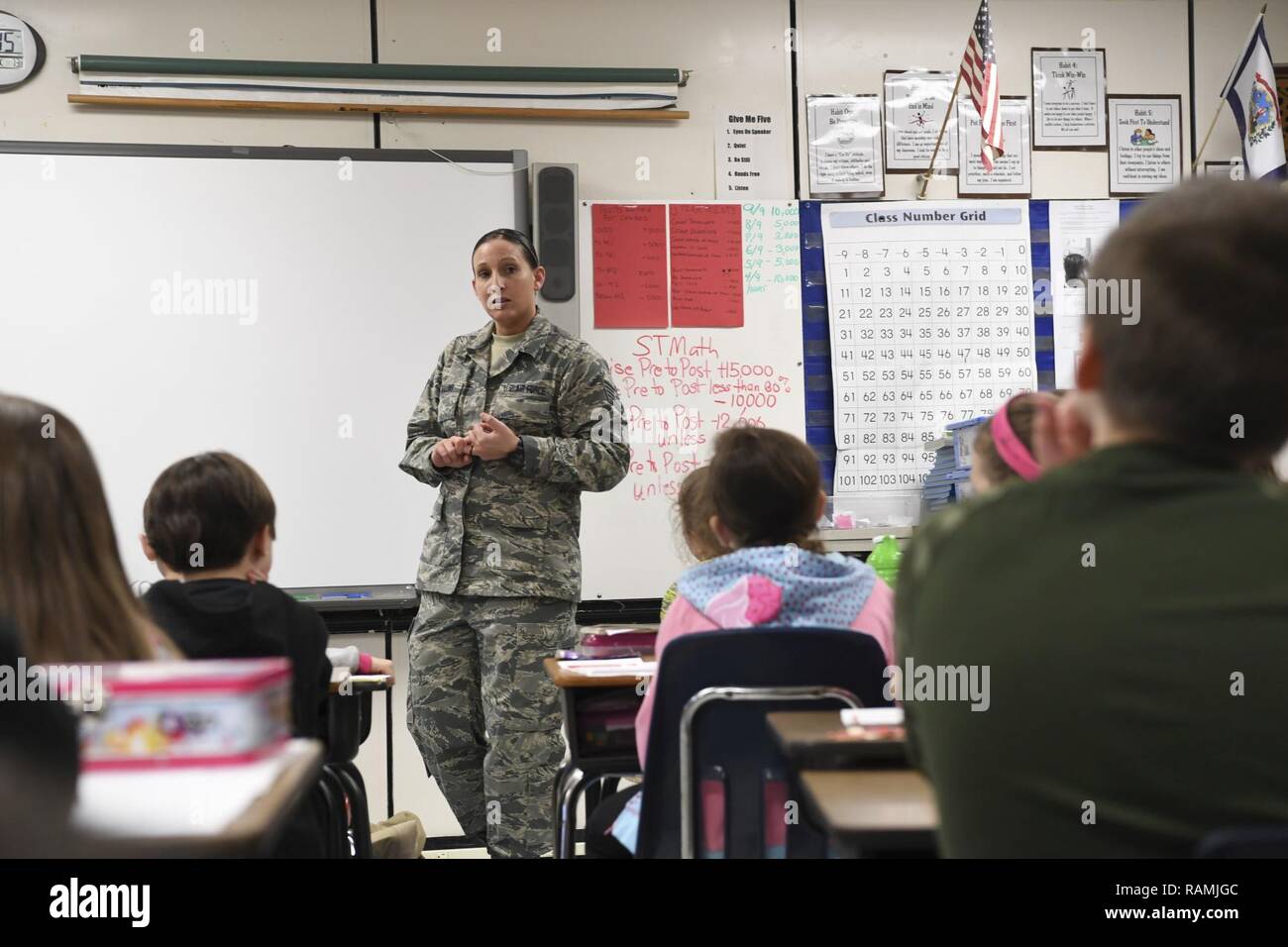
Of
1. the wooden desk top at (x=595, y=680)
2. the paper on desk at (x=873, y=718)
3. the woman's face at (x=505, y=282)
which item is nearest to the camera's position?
the paper on desk at (x=873, y=718)

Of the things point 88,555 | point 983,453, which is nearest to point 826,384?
point 983,453

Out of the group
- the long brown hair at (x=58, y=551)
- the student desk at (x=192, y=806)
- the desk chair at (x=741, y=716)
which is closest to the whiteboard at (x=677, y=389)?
the desk chair at (x=741, y=716)

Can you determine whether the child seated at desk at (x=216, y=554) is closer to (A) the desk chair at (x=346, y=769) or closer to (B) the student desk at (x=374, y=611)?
(A) the desk chair at (x=346, y=769)

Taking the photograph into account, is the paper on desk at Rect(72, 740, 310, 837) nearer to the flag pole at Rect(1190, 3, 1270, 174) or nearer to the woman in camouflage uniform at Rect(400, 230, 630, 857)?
the woman in camouflage uniform at Rect(400, 230, 630, 857)

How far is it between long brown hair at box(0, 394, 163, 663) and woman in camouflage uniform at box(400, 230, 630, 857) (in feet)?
5.63

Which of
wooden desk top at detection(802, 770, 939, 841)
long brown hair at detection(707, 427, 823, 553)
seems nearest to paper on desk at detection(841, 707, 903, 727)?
wooden desk top at detection(802, 770, 939, 841)

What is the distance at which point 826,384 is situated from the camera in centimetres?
421

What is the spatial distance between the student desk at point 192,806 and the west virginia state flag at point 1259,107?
4258mm

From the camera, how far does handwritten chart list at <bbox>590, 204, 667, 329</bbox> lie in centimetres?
408

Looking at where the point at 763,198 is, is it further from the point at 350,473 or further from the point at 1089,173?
the point at 350,473

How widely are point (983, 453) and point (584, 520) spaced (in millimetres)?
2290

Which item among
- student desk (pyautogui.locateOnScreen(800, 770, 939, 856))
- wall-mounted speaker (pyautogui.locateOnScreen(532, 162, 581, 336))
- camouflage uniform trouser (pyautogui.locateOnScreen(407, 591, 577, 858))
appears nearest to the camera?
student desk (pyautogui.locateOnScreen(800, 770, 939, 856))

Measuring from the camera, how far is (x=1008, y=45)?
14.2ft

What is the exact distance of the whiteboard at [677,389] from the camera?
405 centimetres
